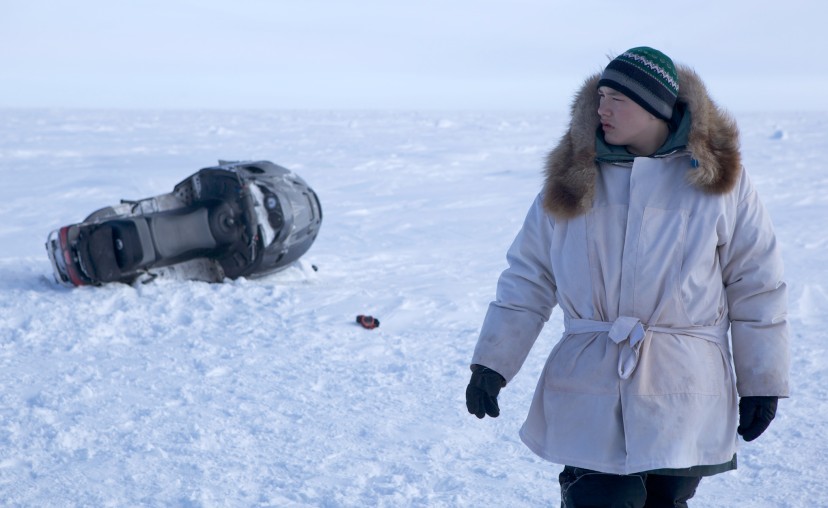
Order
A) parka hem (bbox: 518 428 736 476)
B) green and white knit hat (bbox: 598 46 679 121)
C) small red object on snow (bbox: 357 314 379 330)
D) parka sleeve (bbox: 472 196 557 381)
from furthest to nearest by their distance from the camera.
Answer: small red object on snow (bbox: 357 314 379 330)
parka sleeve (bbox: 472 196 557 381)
green and white knit hat (bbox: 598 46 679 121)
parka hem (bbox: 518 428 736 476)

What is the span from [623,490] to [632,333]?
368 millimetres

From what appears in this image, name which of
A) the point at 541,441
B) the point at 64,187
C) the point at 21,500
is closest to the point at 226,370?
the point at 21,500

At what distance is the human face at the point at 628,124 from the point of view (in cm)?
209

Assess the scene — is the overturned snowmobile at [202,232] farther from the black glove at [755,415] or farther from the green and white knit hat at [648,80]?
the black glove at [755,415]

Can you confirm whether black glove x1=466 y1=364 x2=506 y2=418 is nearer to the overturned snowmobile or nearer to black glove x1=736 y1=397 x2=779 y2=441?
black glove x1=736 y1=397 x2=779 y2=441

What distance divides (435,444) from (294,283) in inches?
131

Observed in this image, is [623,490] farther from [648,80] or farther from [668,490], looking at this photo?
[648,80]

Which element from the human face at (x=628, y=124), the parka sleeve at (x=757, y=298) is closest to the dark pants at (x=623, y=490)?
the parka sleeve at (x=757, y=298)

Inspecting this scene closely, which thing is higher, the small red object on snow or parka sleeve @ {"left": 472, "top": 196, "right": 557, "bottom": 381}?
parka sleeve @ {"left": 472, "top": 196, "right": 557, "bottom": 381}

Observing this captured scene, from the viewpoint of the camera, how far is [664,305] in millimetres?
1996

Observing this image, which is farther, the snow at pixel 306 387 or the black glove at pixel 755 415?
the snow at pixel 306 387

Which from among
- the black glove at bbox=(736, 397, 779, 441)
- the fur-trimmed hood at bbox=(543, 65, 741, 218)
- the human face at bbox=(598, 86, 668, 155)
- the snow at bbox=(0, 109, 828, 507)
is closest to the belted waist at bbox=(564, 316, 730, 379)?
the black glove at bbox=(736, 397, 779, 441)

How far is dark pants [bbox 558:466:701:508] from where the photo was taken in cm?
200

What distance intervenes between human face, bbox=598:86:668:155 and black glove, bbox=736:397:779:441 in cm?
66
